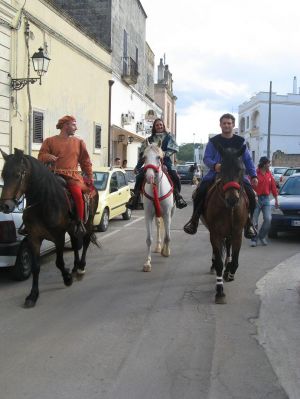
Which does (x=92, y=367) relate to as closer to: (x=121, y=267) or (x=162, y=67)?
(x=121, y=267)

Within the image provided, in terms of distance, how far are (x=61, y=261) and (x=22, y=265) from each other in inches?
34.3

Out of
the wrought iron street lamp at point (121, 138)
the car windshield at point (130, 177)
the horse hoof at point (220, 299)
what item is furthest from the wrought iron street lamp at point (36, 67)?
the wrought iron street lamp at point (121, 138)

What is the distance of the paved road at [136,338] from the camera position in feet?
13.5

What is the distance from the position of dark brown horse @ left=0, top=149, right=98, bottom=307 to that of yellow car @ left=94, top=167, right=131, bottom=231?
5.81 meters

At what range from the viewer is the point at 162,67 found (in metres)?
61.9

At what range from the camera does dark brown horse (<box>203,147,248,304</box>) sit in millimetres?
6414

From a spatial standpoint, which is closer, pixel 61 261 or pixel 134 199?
pixel 61 261

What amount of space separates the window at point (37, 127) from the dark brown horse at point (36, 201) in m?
10.1

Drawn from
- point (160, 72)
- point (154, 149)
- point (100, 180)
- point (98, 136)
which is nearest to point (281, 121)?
point (160, 72)

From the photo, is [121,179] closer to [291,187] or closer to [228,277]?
[291,187]

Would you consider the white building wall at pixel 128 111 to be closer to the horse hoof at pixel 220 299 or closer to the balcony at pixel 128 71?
the balcony at pixel 128 71

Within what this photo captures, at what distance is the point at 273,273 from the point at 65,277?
3472 mm

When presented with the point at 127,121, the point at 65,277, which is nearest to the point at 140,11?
the point at 127,121

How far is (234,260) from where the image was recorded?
7.27 m
